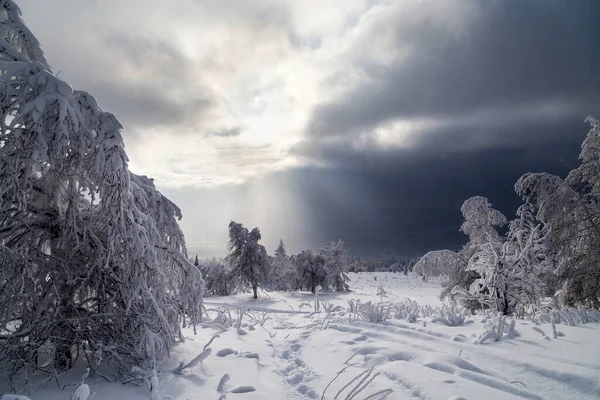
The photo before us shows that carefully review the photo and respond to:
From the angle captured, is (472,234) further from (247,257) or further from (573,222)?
(247,257)

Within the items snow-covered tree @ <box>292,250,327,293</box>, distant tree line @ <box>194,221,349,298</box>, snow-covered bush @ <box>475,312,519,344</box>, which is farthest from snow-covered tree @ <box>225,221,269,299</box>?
snow-covered bush @ <box>475,312,519,344</box>

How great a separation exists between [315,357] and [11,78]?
6587 millimetres

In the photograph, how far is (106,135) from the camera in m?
4.38

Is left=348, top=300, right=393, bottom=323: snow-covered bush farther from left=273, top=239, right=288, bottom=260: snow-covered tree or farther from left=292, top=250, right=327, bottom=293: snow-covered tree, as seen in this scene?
left=273, top=239, right=288, bottom=260: snow-covered tree

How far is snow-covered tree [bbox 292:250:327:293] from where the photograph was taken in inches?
1438

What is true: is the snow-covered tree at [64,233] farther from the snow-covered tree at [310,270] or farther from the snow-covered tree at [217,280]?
the snow-covered tree at [217,280]

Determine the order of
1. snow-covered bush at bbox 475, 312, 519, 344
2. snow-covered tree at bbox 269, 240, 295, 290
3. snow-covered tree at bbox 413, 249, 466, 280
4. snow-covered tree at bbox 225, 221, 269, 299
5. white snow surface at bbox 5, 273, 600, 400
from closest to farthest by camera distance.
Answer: white snow surface at bbox 5, 273, 600, 400 → snow-covered bush at bbox 475, 312, 519, 344 → snow-covered tree at bbox 413, 249, 466, 280 → snow-covered tree at bbox 225, 221, 269, 299 → snow-covered tree at bbox 269, 240, 295, 290

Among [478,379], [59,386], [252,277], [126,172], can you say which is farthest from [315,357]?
[252,277]

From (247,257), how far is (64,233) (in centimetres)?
2829

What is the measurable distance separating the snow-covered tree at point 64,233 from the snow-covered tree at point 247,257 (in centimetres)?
2722

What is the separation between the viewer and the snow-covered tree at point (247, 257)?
31.9 meters

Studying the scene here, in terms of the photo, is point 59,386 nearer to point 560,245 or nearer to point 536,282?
point 536,282

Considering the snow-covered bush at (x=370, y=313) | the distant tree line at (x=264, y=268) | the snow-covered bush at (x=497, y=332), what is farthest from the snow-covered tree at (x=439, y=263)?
the distant tree line at (x=264, y=268)

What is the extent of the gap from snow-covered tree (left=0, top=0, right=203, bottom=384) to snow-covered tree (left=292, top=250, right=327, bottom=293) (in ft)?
106
